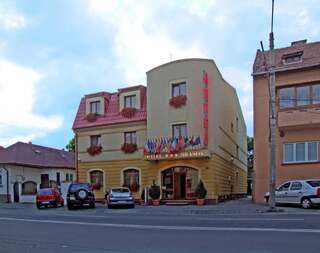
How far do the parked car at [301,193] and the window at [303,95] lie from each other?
5480 mm

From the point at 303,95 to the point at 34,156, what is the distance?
32.3 meters

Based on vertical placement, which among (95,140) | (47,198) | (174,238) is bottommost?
(47,198)

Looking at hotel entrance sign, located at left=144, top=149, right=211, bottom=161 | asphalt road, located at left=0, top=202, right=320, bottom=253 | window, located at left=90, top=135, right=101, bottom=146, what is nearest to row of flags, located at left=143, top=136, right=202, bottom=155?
hotel entrance sign, located at left=144, top=149, right=211, bottom=161

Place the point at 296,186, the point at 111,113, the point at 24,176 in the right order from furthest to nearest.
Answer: the point at 24,176, the point at 111,113, the point at 296,186

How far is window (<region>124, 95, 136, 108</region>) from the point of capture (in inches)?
1496

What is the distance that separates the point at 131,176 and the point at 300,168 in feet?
43.8

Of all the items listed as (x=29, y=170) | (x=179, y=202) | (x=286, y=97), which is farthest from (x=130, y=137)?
(x=29, y=170)

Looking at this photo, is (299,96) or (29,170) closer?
(299,96)

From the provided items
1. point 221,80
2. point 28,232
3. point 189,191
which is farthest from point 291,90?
point 28,232

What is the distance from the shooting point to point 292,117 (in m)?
29.1

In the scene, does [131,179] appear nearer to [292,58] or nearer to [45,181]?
[292,58]

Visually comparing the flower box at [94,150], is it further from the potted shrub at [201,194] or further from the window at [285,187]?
the window at [285,187]

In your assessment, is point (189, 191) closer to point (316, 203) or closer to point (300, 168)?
point (300, 168)

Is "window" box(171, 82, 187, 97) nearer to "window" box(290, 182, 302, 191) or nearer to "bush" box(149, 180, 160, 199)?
"bush" box(149, 180, 160, 199)
